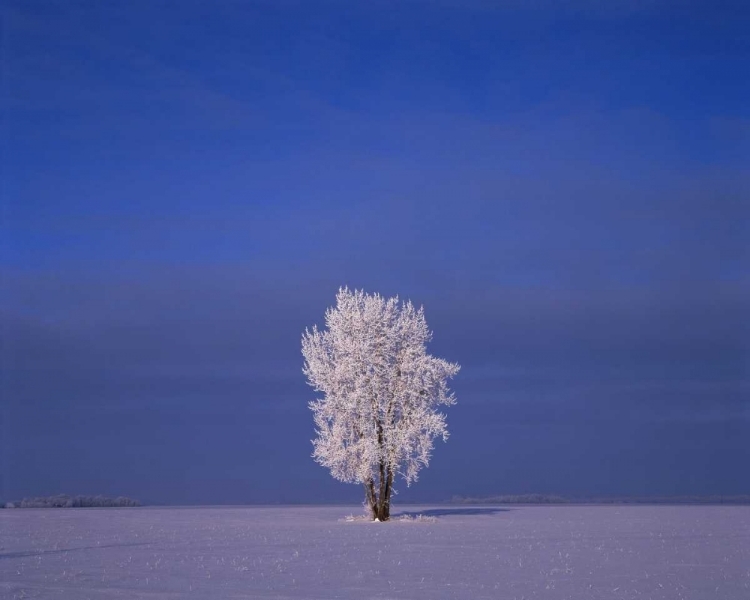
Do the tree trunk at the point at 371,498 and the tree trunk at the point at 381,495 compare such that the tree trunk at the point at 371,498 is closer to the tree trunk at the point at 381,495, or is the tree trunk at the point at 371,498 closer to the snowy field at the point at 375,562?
the tree trunk at the point at 381,495

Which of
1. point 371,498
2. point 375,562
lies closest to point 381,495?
point 371,498

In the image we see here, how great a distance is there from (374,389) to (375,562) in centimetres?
2527

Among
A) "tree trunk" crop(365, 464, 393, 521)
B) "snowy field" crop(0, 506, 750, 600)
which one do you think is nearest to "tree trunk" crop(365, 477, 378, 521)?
"tree trunk" crop(365, 464, 393, 521)

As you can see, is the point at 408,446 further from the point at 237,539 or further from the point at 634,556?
the point at 634,556

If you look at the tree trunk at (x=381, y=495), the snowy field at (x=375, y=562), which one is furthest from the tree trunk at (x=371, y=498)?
the snowy field at (x=375, y=562)

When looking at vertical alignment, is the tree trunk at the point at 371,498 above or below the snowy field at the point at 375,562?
above

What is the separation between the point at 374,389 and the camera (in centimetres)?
5162

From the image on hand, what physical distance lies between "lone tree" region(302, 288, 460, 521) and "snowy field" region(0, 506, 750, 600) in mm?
8275

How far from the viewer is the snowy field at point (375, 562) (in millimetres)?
20438

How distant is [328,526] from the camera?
1827 inches

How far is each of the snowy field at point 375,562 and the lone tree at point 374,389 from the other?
8275 millimetres

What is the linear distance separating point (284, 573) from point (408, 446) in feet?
90.2

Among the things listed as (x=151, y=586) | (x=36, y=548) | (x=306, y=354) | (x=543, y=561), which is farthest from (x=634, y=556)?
(x=306, y=354)

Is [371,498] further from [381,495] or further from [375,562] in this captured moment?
[375,562]
